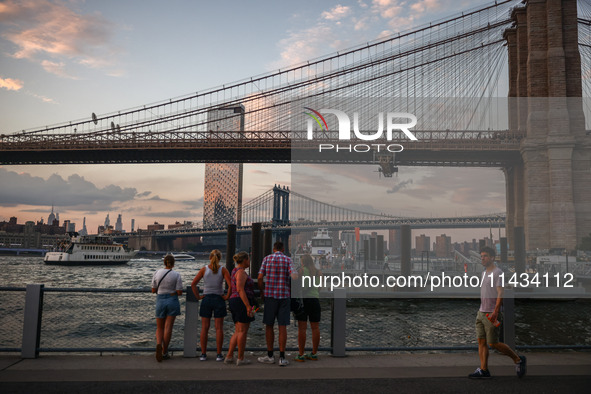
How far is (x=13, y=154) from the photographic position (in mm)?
50031

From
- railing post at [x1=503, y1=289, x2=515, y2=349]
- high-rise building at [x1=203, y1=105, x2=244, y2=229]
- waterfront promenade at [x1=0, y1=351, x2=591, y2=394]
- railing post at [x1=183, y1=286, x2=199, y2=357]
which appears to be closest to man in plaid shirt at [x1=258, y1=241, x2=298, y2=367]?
waterfront promenade at [x1=0, y1=351, x2=591, y2=394]

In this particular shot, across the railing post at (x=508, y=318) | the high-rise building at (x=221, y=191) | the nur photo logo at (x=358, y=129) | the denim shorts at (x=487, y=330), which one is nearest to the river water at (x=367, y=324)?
the railing post at (x=508, y=318)

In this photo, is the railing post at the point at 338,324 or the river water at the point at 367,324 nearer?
the railing post at the point at 338,324

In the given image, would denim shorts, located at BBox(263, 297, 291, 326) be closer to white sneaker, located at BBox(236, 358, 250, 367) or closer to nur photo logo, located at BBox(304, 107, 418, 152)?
white sneaker, located at BBox(236, 358, 250, 367)

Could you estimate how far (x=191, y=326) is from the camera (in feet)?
24.5

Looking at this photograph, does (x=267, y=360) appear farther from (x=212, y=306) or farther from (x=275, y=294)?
(x=212, y=306)

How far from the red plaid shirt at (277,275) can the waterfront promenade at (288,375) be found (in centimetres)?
108

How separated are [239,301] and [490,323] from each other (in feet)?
11.9

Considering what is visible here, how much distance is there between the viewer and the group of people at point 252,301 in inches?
259

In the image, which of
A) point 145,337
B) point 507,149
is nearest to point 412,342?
point 145,337

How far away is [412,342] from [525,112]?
36.3m

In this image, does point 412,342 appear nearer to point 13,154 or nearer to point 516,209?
point 516,209

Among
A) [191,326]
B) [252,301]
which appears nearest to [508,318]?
[252,301]

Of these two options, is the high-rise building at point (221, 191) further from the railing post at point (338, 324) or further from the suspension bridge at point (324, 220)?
the railing post at point (338, 324)
